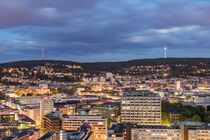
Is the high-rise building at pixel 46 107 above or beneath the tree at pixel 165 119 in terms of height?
above

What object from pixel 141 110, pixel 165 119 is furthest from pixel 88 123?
pixel 165 119

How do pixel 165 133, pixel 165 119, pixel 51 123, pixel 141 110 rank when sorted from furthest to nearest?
pixel 165 119 → pixel 141 110 → pixel 51 123 → pixel 165 133

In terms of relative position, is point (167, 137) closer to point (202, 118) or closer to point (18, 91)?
point (202, 118)

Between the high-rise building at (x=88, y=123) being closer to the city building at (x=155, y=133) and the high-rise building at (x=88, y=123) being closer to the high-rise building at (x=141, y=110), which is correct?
the high-rise building at (x=141, y=110)

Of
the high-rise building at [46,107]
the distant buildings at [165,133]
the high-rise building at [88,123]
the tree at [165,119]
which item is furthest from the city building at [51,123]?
the tree at [165,119]

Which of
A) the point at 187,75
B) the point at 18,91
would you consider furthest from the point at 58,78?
the point at 187,75

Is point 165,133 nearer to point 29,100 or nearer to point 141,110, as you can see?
point 141,110

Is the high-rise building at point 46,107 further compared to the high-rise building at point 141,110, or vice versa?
the high-rise building at point 46,107

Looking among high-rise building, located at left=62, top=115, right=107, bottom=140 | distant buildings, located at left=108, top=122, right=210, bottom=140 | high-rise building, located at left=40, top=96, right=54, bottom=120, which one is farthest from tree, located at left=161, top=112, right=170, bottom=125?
high-rise building, located at left=40, top=96, right=54, bottom=120
